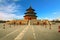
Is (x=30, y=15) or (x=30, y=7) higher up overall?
(x=30, y=7)

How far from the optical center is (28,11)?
114m

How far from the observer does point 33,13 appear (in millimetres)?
113438

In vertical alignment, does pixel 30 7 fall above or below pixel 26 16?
above

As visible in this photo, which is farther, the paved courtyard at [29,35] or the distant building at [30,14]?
the distant building at [30,14]

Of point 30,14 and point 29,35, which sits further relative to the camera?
point 30,14

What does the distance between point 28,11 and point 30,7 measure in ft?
16.6

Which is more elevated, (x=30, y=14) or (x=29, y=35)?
(x=30, y=14)

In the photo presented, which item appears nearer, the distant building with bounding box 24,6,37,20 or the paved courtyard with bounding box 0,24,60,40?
the paved courtyard with bounding box 0,24,60,40

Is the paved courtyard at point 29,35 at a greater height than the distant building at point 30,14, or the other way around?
the distant building at point 30,14

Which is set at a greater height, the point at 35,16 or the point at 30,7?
the point at 30,7

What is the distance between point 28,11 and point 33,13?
15.2 feet

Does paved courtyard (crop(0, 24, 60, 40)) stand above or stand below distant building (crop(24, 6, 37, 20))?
below

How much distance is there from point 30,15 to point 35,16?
445 cm

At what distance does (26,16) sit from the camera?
112m
